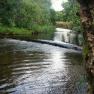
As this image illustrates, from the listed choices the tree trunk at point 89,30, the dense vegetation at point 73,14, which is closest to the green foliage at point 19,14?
the dense vegetation at point 73,14

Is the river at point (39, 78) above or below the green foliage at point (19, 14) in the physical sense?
below

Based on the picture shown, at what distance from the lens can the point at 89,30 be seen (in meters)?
4.51

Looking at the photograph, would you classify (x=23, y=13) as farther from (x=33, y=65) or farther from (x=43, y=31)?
(x=33, y=65)

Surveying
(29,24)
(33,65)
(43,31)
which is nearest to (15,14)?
(29,24)

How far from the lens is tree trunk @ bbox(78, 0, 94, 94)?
444 centimetres

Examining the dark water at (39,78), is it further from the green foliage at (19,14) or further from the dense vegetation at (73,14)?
the green foliage at (19,14)

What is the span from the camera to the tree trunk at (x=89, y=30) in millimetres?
4438

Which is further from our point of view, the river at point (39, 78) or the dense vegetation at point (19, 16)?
the dense vegetation at point (19, 16)

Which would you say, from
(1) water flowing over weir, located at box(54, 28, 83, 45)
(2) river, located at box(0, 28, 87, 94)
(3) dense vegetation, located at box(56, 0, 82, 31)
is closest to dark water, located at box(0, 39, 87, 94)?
(2) river, located at box(0, 28, 87, 94)

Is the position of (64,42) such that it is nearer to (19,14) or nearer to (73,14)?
(73,14)

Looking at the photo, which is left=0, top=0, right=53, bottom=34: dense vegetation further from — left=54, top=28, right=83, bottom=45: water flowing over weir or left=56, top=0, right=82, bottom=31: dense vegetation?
left=56, top=0, right=82, bottom=31: dense vegetation

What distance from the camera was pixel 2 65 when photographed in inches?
661

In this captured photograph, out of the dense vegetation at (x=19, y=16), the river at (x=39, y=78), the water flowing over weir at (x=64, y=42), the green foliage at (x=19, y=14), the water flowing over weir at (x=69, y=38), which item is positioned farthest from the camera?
the green foliage at (x=19, y=14)

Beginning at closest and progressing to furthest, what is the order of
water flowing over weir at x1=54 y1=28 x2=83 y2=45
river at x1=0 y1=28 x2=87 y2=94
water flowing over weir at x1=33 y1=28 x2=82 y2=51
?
river at x1=0 y1=28 x2=87 y2=94 < water flowing over weir at x1=33 y1=28 x2=82 y2=51 < water flowing over weir at x1=54 y1=28 x2=83 y2=45
